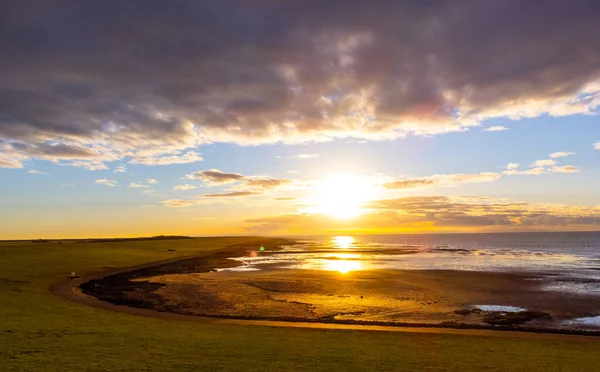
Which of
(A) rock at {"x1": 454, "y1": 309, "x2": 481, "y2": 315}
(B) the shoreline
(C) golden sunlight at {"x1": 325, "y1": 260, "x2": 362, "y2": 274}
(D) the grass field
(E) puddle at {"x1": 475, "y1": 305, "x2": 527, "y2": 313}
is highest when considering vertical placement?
(D) the grass field

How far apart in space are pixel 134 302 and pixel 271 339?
1724cm

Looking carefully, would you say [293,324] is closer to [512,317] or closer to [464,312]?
[464,312]

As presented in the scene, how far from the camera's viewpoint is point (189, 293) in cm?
3800

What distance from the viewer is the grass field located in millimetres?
14273

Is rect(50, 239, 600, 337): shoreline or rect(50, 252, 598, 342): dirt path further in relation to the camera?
rect(50, 239, 600, 337): shoreline

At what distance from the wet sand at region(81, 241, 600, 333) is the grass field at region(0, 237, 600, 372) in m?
5.76

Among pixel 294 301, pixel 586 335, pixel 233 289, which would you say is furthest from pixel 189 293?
pixel 586 335

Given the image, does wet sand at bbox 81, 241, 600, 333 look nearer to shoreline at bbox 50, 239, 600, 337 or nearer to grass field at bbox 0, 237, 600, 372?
shoreline at bbox 50, 239, 600, 337

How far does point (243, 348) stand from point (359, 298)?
2094 cm

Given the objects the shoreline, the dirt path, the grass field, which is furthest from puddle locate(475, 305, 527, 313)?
the grass field

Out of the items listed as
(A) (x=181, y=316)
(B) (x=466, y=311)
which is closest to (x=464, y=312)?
(B) (x=466, y=311)

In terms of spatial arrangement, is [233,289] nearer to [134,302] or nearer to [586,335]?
[134,302]

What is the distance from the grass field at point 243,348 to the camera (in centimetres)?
1427

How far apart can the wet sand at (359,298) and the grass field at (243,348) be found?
576 centimetres
